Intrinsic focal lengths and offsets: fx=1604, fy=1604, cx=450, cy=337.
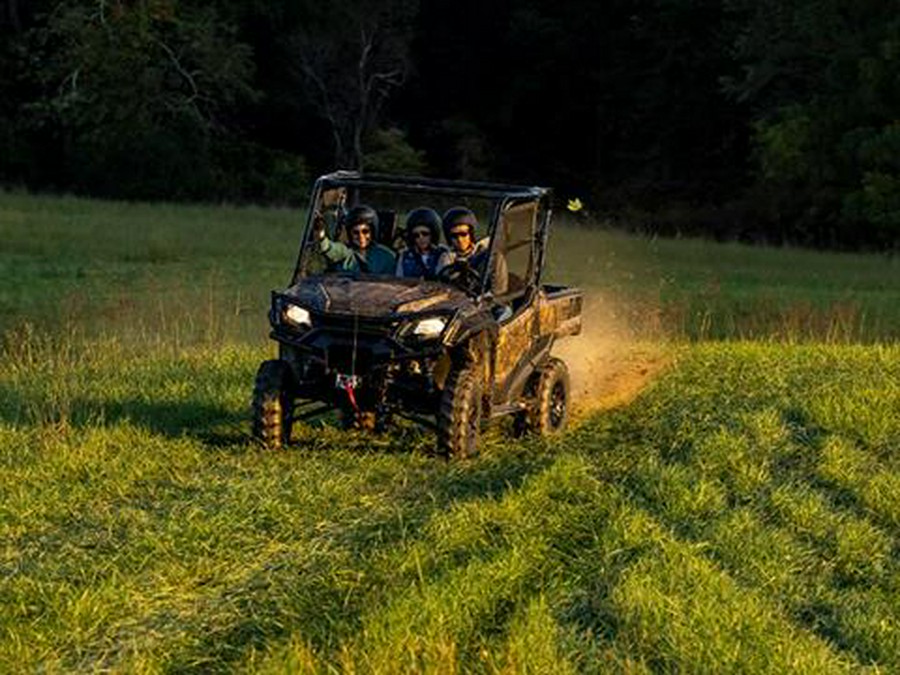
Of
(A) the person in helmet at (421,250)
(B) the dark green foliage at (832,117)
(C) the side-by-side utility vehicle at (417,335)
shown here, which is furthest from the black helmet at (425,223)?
(B) the dark green foliage at (832,117)

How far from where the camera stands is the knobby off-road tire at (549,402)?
11820mm

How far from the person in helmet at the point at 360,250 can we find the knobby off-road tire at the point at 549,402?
4.58ft

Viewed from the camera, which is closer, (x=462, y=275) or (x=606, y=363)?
(x=462, y=275)

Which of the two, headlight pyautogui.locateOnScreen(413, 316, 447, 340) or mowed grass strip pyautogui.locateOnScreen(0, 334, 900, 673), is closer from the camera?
mowed grass strip pyautogui.locateOnScreen(0, 334, 900, 673)

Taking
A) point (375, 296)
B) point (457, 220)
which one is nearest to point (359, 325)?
point (375, 296)

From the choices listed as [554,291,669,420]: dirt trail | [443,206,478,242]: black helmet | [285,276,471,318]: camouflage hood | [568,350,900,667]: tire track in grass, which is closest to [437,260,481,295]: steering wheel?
[285,276,471,318]: camouflage hood

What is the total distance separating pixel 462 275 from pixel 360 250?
1.01m

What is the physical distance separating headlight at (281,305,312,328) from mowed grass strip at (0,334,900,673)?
846mm

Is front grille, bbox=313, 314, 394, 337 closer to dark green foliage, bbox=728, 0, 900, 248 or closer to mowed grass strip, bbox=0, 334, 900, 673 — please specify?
mowed grass strip, bbox=0, 334, 900, 673

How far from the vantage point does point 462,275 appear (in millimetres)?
11227

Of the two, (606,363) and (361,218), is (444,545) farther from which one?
(606,363)

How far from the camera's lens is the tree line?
146 feet

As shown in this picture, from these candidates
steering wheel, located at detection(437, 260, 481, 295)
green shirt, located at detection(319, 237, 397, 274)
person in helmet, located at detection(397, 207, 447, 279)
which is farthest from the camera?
green shirt, located at detection(319, 237, 397, 274)

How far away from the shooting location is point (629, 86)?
64062 millimetres
